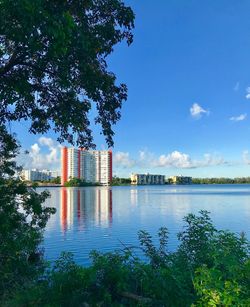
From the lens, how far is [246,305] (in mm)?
4668

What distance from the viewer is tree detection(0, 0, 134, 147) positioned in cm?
634

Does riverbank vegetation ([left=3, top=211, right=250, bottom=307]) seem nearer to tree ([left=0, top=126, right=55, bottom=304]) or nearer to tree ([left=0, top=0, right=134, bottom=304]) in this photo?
tree ([left=0, top=0, right=134, bottom=304])

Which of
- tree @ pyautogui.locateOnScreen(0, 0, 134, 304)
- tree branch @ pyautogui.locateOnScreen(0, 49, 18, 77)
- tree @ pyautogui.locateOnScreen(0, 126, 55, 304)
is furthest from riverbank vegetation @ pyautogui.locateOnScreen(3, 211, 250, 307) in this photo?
tree @ pyautogui.locateOnScreen(0, 126, 55, 304)

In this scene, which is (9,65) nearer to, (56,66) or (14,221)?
(56,66)

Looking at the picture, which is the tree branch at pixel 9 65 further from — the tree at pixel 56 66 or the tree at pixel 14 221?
the tree at pixel 14 221

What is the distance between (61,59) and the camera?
323 inches

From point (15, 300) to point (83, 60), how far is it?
5867 mm

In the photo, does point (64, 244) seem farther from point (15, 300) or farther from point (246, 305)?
point (246, 305)

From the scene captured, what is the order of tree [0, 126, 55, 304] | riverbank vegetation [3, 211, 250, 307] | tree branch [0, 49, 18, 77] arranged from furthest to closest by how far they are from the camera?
tree [0, 126, 55, 304]
tree branch [0, 49, 18, 77]
riverbank vegetation [3, 211, 250, 307]

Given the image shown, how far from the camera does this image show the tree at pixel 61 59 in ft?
20.8

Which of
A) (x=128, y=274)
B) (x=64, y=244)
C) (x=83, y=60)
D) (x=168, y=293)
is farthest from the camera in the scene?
(x=64, y=244)

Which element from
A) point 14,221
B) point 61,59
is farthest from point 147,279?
point 14,221

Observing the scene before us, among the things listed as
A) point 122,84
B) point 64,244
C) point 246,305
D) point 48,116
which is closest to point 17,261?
point 48,116

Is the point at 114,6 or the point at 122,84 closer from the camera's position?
the point at 114,6
